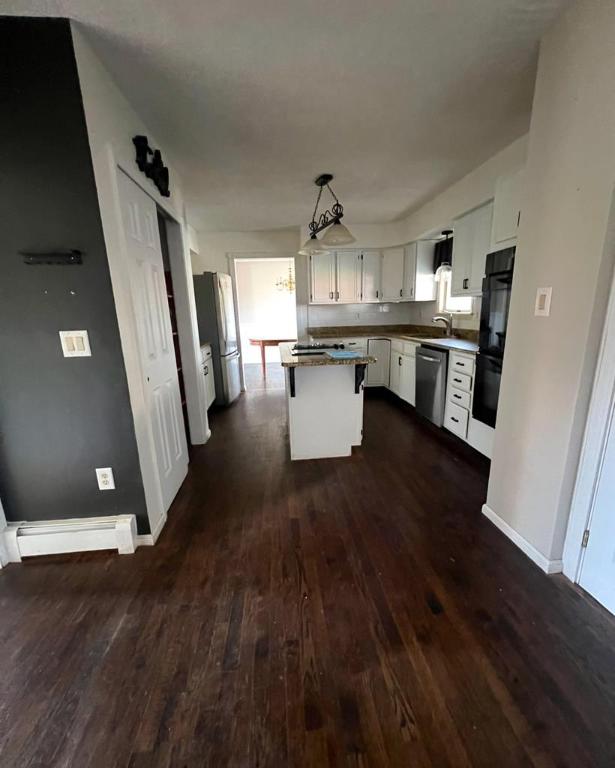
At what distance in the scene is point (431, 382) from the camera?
11.6ft

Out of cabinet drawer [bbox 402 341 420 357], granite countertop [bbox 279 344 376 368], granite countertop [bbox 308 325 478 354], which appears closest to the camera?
granite countertop [bbox 279 344 376 368]

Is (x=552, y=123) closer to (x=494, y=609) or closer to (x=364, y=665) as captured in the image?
(x=494, y=609)

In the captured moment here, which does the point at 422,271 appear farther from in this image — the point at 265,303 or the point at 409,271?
the point at 265,303

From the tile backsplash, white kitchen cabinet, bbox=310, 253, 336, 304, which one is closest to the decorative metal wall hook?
white kitchen cabinet, bbox=310, 253, 336, 304

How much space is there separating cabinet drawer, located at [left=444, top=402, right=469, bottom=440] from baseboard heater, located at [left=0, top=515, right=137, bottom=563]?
2.75 metres

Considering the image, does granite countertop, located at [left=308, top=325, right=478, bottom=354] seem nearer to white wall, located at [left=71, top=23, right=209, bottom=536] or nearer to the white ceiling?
the white ceiling

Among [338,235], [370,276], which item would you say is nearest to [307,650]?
[338,235]

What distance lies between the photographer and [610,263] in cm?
131

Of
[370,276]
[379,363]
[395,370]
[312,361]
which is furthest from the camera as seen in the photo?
[370,276]

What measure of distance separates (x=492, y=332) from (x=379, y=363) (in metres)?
2.32

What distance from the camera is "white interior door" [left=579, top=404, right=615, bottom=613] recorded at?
139 centimetres

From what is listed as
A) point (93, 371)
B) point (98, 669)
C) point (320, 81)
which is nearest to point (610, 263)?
point (320, 81)

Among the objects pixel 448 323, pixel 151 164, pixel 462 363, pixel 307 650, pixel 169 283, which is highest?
pixel 151 164

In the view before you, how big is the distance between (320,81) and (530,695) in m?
2.87
